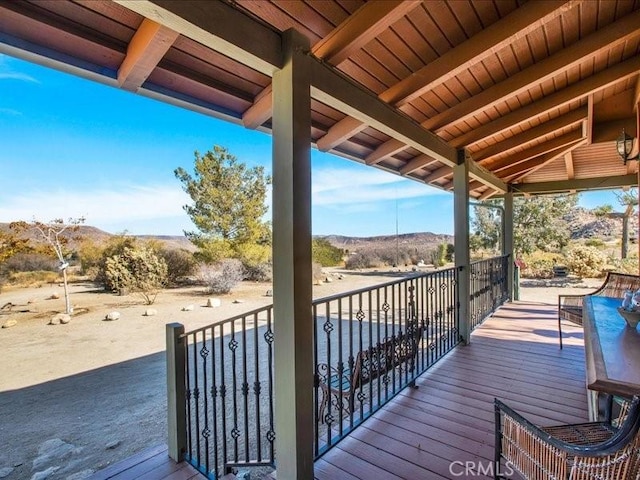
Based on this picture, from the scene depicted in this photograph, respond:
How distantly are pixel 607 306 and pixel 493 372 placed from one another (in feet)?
3.94

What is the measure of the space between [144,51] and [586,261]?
14185 mm

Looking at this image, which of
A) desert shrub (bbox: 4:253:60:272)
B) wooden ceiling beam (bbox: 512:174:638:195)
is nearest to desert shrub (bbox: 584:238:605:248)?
wooden ceiling beam (bbox: 512:174:638:195)

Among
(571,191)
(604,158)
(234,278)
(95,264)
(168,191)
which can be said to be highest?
(168,191)

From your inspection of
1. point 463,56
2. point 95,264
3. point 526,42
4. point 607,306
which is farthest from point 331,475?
point 95,264

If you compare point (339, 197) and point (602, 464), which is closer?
point (602, 464)

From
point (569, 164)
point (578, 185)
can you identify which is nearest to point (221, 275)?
point (569, 164)

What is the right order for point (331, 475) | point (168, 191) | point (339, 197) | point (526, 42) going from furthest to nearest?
1. point (339, 197)
2. point (168, 191)
3. point (526, 42)
4. point (331, 475)

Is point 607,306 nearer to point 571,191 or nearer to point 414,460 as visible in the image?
point 414,460

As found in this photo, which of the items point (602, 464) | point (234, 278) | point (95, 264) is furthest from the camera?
point (234, 278)

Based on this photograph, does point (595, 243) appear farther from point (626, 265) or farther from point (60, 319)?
point (60, 319)

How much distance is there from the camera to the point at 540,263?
1175 cm

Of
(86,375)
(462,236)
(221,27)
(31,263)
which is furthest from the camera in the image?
(31,263)

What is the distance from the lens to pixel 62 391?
5.16 metres

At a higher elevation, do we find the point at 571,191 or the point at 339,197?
the point at 339,197
